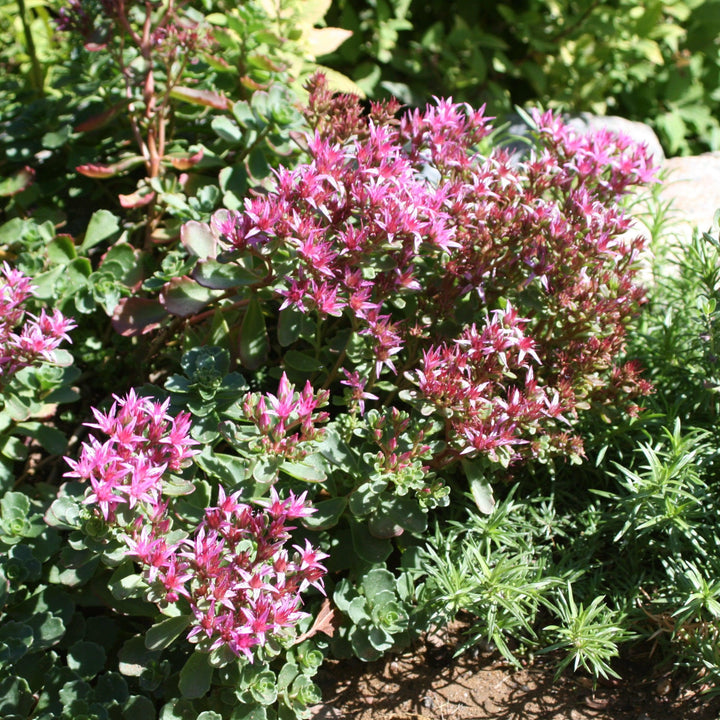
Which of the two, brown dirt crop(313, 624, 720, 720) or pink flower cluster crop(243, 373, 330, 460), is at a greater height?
pink flower cluster crop(243, 373, 330, 460)

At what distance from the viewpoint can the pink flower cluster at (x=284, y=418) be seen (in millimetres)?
1985

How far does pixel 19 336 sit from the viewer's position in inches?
89.9

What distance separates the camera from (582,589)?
96.2 inches

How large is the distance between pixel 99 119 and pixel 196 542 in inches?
72.4

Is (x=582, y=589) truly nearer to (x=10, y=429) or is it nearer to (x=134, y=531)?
(x=134, y=531)

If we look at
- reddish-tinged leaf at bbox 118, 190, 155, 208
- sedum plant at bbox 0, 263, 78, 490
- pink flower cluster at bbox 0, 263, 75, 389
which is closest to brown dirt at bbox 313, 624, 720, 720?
sedum plant at bbox 0, 263, 78, 490

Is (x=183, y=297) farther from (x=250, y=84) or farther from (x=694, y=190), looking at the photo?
(x=694, y=190)

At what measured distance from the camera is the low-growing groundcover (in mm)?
2002

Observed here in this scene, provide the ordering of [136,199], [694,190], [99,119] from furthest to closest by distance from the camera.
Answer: [694,190] < [99,119] < [136,199]

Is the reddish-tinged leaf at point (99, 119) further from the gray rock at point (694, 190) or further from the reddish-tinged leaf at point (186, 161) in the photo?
the gray rock at point (694, 190)

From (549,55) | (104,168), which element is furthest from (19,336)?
(549,55)

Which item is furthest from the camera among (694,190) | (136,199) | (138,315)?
(694,190)

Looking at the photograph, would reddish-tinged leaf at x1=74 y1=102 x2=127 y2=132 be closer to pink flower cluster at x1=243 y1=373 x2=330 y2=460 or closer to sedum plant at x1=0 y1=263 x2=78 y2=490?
sedum plant at x1=0 y1=263 x2=78 y2=490

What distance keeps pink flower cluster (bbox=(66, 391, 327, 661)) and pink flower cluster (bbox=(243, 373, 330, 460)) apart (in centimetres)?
13
